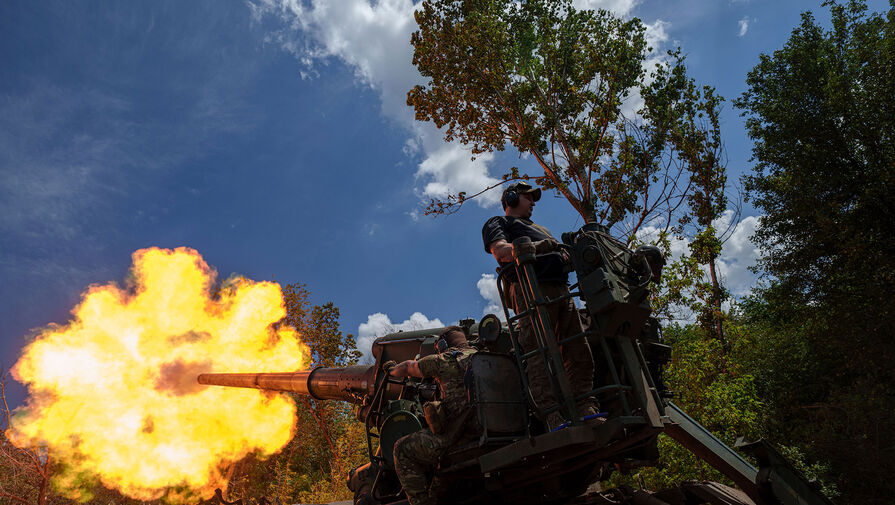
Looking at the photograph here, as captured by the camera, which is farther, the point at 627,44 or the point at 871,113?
the point at 871,113

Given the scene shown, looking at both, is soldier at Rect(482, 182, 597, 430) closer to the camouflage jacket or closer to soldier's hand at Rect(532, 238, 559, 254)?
soldier's hand at Rect(532, 238, 559, 254)

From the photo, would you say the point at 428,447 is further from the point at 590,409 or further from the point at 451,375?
the point at 590,409

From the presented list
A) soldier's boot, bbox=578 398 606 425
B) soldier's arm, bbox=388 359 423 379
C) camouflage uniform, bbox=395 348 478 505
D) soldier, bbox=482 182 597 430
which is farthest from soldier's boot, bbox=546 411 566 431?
soldier's arm, bbox=388 359 423 379

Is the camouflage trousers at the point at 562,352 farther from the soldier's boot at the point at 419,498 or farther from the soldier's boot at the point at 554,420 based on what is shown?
the soldier's boot at the point at 419,498

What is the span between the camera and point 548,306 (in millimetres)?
4246

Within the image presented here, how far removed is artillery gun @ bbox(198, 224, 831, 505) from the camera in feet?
12.7

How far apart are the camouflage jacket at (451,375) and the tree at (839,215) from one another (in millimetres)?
17485

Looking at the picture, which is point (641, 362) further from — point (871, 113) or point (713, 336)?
point (871, 113)

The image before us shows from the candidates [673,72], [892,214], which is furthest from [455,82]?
[892,214]

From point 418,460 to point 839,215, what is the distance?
1955 centimetres

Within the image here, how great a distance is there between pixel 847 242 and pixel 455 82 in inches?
540

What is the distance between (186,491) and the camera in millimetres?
23125

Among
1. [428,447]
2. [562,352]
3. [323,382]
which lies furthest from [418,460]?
[323,382]

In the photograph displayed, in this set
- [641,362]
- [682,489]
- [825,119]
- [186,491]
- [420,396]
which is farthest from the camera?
[186,491]
